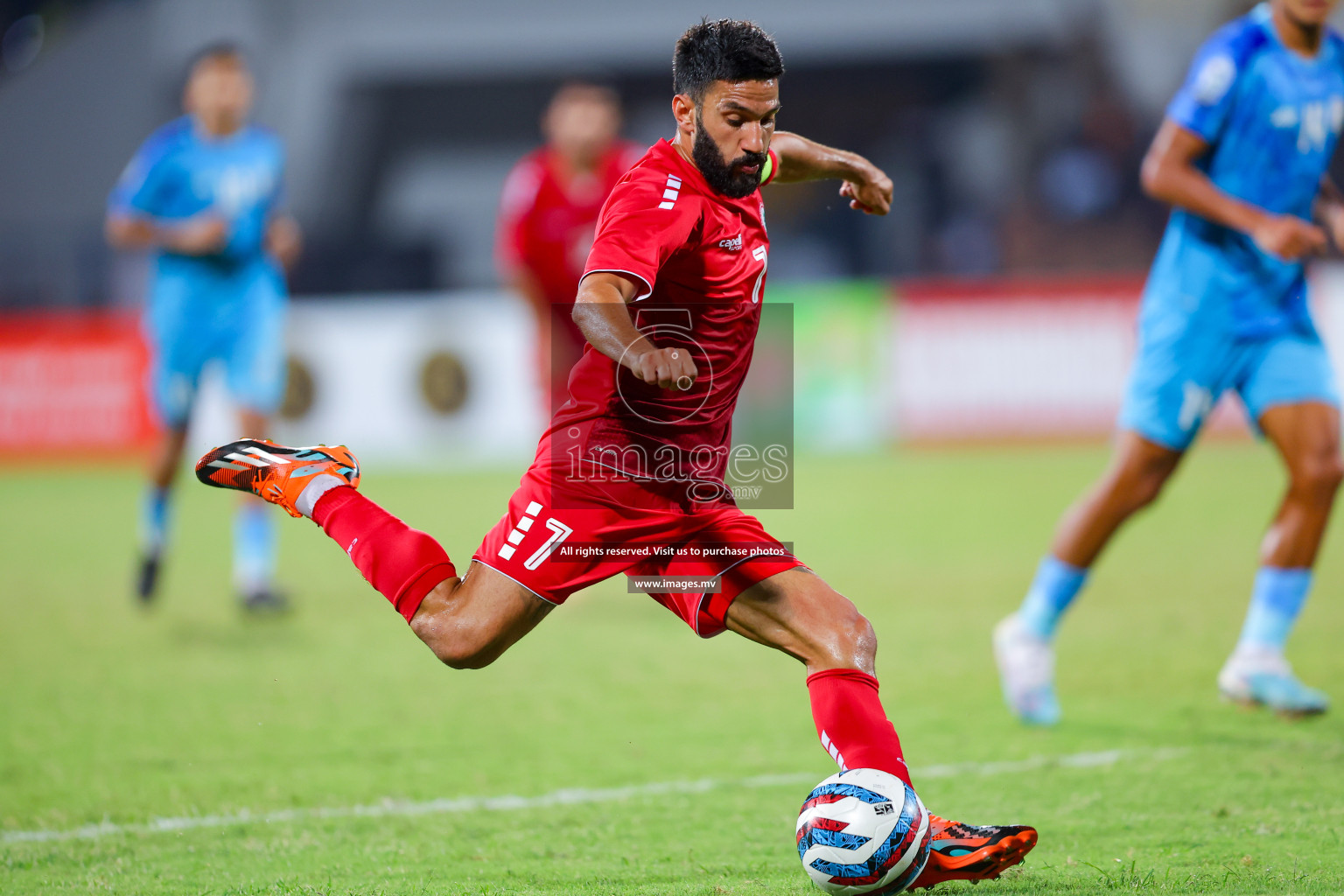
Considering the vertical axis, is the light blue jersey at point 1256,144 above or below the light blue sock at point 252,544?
above

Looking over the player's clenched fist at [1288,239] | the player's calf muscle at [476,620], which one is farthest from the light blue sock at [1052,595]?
the player's calf muscle at [476,620]

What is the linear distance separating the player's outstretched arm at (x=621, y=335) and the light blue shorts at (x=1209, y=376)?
2458 millimetres

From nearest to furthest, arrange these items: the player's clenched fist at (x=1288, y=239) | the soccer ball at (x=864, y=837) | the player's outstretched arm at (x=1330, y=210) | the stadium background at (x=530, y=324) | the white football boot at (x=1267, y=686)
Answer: the soccer ball at (x=864, y=837)
the player's clenched fist at (x=1288, y=239)
the white football boot at (x=1267, y=686)
the player's outstretched arm at (x=1330, y=210)
the stadium background at (x=530, y=324)

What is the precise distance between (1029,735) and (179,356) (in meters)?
5.24

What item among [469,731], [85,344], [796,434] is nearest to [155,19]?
[85,344]

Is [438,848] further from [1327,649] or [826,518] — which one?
[826,518]

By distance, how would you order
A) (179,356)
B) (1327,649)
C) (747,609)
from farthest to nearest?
(179,356) < (1327,649) < (747,609)

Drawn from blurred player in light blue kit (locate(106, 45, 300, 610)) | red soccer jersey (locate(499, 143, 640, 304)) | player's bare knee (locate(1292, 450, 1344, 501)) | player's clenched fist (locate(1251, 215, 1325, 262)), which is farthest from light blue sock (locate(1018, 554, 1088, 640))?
blurred player in light blue kit (locate(106, 45, 300, 610))

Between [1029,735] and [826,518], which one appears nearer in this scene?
[1029,735]

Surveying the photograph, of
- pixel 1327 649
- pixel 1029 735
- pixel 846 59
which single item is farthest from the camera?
pixel 846 59

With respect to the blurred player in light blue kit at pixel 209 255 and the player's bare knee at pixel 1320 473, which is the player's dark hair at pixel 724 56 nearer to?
the player's bare knee at pixel 1320 473

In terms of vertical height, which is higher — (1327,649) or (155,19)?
(155,19)

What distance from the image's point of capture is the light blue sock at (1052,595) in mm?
4996

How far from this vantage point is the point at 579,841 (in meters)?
3.71
